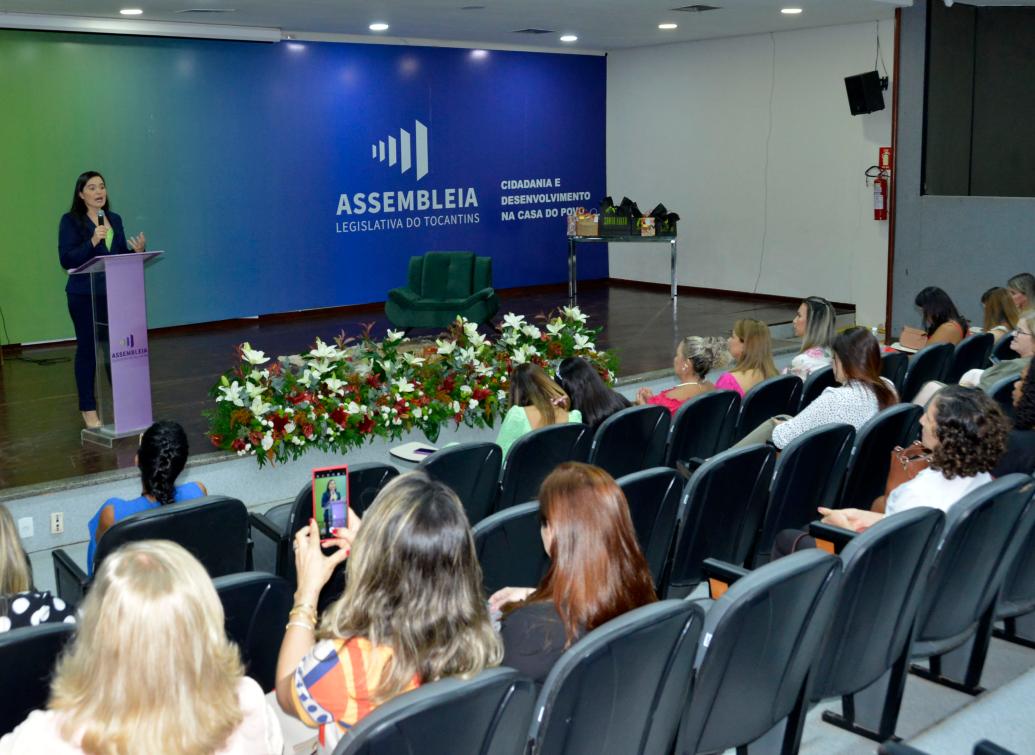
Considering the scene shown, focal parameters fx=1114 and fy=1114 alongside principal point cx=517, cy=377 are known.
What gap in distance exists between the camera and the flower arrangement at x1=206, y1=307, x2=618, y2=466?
5988 mm

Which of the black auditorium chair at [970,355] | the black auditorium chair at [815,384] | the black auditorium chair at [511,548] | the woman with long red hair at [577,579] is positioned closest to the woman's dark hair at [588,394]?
the black auditorium chair at [815,384]

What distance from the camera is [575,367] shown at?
5.14m

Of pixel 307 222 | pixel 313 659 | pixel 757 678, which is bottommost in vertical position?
pixel 757 678

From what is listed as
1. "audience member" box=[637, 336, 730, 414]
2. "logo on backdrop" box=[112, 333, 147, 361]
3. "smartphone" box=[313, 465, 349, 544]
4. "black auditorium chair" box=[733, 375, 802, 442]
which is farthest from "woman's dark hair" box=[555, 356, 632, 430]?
"logo on backdrop" box=[112, 333, 147, 361]

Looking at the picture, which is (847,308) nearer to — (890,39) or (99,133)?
(890,39)

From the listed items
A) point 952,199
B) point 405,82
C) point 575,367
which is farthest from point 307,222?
point 575,367

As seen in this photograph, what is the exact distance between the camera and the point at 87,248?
6.64 meters

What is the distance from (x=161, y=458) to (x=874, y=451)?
274 centimetres

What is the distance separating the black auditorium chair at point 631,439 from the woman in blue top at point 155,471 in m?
1.70

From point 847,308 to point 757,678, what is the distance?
10287 mm

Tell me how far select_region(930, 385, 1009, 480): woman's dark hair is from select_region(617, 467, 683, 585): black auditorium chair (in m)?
0.83

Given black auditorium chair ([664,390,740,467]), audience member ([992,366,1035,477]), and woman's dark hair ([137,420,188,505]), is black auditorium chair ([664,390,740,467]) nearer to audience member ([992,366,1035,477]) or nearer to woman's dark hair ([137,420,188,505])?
audience member ([992,366,1035,477])

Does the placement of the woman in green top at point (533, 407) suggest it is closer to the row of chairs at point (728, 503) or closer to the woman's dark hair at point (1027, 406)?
the row of chairs at point (728, 503)

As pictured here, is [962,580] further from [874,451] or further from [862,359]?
[862,359]
